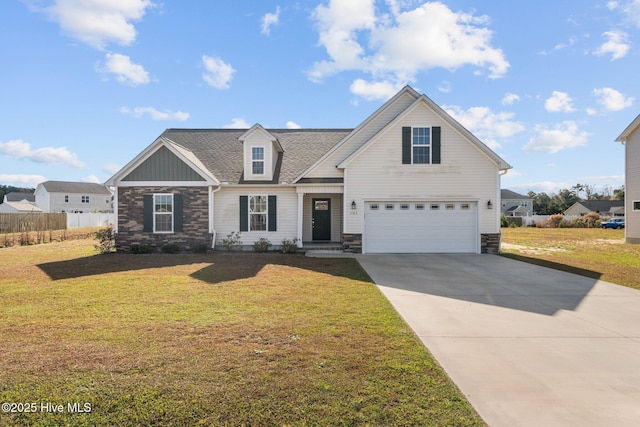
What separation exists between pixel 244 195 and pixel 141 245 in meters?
4.93

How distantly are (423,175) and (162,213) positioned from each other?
11.6 m

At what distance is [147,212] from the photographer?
15.4 m

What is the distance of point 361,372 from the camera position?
152 inches

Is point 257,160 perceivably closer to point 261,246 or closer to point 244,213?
point 244,213

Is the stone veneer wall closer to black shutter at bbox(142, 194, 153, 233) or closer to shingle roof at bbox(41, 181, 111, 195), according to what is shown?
black shutter at bbox(142, 194, 153, 233)

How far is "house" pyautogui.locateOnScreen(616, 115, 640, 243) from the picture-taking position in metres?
20.1

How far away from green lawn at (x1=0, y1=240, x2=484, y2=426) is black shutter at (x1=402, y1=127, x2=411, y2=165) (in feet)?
28.4

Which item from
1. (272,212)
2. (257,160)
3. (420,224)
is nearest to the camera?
(420,224)

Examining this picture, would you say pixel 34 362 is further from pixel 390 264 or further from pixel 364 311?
pixel 390 264

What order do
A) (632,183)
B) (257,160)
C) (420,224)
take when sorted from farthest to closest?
(632,183)
(257,160)
(420,224)

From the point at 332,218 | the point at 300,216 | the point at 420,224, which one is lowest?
the point at 420,224

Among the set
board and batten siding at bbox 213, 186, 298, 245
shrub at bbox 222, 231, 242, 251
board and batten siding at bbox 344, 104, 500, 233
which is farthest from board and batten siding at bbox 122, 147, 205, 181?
board and batten siding at bbox 344, 104, 500, 233

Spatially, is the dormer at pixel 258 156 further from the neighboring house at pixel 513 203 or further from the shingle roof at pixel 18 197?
the shingle roof at pixel 18 197

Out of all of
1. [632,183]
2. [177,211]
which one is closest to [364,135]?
[177,211]
